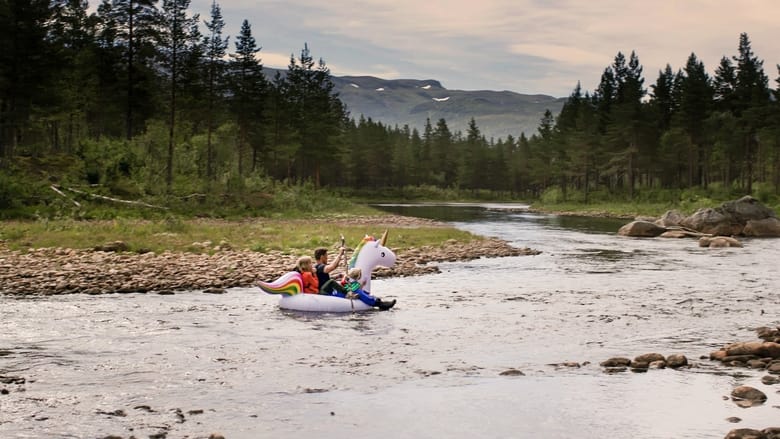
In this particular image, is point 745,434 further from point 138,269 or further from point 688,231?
point 688,231

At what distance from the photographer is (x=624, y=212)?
7506cm

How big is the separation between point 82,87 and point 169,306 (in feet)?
157

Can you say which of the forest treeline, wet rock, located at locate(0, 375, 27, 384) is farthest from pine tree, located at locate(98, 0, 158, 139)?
wet rock, located at locate(0, 375, 27, 384)

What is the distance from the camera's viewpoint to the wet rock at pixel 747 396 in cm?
1067

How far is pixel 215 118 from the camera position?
7062 cm

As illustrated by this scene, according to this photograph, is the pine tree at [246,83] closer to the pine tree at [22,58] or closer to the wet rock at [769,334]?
the pine tree at [22,58]

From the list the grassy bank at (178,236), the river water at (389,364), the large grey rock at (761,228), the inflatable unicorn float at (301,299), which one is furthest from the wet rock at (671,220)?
the inflatable unicorn float at (301,299)

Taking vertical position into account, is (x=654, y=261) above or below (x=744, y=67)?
below

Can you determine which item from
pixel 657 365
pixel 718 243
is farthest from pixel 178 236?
pixel 718 243

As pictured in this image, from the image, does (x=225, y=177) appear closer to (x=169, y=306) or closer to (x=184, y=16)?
(x=184, y=16)

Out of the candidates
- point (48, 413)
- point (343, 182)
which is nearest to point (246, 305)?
point (48, 413)

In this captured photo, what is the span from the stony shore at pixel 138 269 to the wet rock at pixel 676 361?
1251 cm

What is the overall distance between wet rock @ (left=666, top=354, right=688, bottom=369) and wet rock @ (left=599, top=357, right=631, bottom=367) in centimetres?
72

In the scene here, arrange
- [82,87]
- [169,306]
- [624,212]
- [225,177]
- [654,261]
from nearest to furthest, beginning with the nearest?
[169,306] → [654,261] → [225,177] → [82,87] → [624,212]
